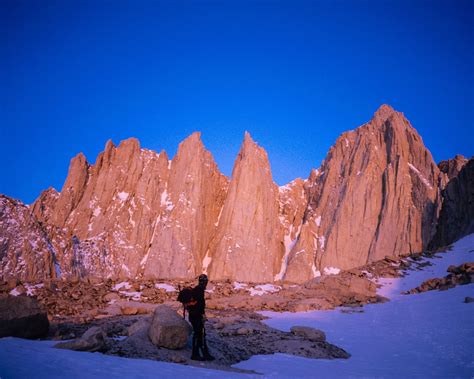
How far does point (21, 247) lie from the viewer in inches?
1378

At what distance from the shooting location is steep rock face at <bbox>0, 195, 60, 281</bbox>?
33.9m

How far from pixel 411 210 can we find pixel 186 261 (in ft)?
115

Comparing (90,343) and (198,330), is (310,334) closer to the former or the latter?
(198,330)

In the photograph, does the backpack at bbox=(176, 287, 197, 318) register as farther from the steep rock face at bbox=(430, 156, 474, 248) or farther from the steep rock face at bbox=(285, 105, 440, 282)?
the steep rock face at bbox=(285, 105, 440, 282)

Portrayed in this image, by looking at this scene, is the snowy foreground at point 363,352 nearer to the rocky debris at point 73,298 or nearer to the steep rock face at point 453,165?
the rocky debris at point 73,298

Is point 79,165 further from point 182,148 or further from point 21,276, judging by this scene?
point 21,276


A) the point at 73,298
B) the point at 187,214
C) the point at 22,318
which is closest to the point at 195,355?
the point at 22,318

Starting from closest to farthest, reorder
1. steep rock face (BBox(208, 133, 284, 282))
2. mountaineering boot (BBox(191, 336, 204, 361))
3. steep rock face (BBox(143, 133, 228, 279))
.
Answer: mountaineering boot (BBox(191, 336, 204, 361)) < steep rock face (BBox(143, 133, 228, 279)) < steep rock face (BBox(208, 133, 284, 282))

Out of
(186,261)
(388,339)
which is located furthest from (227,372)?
(186,261)

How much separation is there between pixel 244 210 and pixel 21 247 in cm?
3574

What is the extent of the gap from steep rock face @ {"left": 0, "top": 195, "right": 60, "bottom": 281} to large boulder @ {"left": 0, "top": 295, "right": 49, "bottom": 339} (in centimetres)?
2802

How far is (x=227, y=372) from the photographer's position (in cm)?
623

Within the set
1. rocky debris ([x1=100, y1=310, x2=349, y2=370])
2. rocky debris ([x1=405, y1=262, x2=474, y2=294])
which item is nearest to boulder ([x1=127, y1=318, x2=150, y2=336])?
rocky debris ([x1=100, y1=310, x2=349, y2=370])

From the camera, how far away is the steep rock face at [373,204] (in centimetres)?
5888
